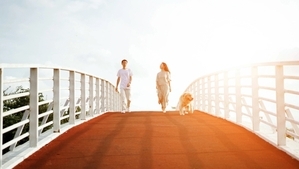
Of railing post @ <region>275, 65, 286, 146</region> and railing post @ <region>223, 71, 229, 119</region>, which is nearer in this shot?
railing post @ <region>275, 65, 286, 146</region>

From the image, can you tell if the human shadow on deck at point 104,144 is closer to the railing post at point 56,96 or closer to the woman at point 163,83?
the railing post at point 56,96

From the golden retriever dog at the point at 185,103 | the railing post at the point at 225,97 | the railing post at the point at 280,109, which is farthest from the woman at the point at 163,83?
the railing post at the point at 280,109

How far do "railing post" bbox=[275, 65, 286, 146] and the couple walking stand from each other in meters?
7.52

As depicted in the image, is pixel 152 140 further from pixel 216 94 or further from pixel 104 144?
pixel 216 94

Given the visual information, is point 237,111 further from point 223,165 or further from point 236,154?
point 223,165

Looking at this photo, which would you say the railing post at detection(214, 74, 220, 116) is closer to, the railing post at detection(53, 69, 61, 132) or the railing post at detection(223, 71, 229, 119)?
the railing post at detection(223, 71, 229, 119)

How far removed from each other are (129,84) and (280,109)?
7.65 m

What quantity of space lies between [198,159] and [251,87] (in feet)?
10.6

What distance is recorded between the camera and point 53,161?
5285 millimetres

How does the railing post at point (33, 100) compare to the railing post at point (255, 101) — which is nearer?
the railing post at point (33, 100)

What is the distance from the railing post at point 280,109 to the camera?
600 centimetres

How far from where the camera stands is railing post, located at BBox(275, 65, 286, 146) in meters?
6.00

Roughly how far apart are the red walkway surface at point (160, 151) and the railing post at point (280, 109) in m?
0.23

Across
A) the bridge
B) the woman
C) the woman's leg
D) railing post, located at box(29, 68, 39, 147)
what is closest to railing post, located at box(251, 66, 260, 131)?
the bridge
